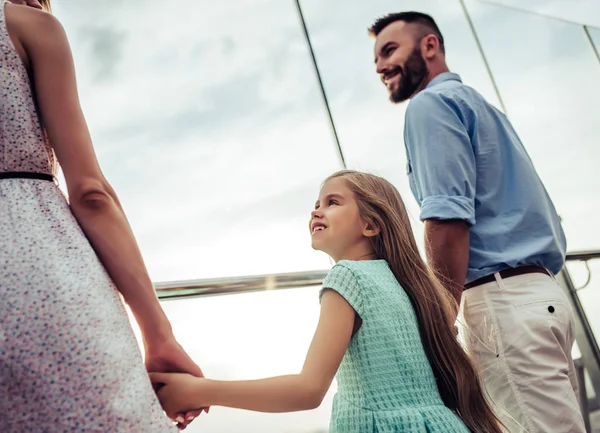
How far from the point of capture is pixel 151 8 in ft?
7.27

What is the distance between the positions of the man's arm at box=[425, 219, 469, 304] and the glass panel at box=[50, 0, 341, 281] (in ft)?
1.48

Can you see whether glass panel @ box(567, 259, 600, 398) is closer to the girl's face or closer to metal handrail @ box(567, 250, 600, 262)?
metal handrail @ box(567, 250, 600, 262)

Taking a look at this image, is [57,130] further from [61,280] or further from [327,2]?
[327,2]

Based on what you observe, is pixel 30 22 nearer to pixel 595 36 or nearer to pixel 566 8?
pixel 566 8

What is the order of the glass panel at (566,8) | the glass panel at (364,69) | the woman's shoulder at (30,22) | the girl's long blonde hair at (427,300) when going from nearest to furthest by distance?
the woman's shoulder at (30,22) → the girl's long blonde hair at (427,300) → the glass panel at (364,69) → the glass panel at (566,8)

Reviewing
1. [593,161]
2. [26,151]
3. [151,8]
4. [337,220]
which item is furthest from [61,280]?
[593,161]

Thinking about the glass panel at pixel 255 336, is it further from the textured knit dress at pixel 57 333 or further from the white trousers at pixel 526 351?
the textured knit dress at pixel 57 333

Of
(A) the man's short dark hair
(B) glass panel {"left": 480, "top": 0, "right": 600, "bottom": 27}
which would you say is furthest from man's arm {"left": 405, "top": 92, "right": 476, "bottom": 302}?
(B) glass panel {"left": 480, "top": 0, "right": 600, "bottom": 27}

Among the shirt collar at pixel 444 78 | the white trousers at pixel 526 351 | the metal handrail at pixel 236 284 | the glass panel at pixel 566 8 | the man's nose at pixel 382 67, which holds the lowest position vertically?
the white trousers at pixel 526 351

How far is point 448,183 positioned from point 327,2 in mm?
1641

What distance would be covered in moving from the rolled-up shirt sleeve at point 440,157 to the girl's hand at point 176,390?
66cm

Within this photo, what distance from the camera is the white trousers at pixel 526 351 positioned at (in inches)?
41.6

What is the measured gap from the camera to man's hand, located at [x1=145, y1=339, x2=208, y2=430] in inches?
Answer: 26.0

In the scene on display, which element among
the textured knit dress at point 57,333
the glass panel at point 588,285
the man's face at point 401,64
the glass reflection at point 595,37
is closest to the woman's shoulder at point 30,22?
the textured knit dress at point 57,333
